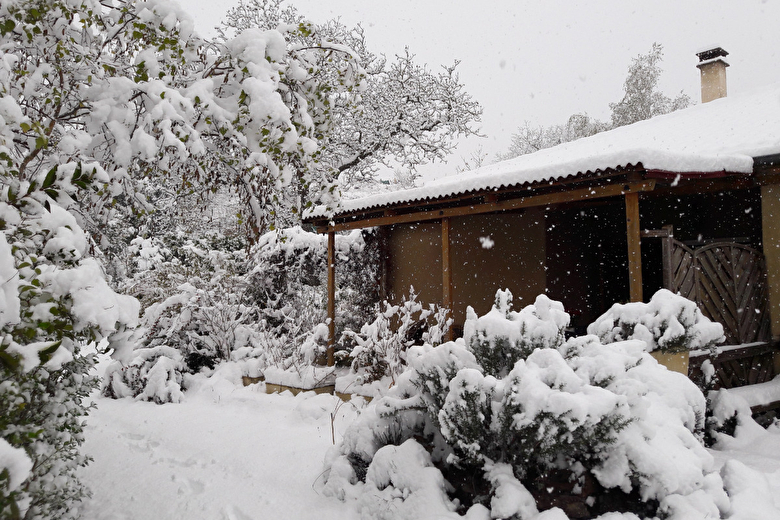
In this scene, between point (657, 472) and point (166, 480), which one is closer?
point (657, 472)

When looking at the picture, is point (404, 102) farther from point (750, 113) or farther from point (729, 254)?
point (729, 254)

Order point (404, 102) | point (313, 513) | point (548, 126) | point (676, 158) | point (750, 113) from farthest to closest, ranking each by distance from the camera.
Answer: point (548, 126) → point (404, 102) → point (750, 113) → point (676, 158) → point (313, 513)

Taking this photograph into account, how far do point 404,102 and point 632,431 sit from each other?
51.4 feet

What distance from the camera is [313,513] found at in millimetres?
3365

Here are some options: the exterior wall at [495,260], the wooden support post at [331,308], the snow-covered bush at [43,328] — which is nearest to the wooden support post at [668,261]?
the exterior wall at [495,260]

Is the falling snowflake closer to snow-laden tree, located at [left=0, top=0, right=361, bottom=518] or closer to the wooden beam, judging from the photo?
the wooden beam

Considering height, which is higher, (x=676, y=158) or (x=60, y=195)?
(x=676, y=158)

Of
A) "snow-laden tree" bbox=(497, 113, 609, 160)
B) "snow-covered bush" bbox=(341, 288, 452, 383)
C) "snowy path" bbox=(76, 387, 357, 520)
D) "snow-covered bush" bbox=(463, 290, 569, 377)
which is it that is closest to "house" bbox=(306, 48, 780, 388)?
"snow-covered bush" bbox=(341, 288, 452, 383)

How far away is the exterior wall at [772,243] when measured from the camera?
6.28 metres

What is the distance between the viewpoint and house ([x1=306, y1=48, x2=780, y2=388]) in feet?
17.6

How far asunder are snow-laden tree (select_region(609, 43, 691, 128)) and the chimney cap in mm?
12961

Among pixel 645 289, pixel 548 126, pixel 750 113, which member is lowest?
pixel 645 289

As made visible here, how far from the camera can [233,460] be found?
14.7 feet

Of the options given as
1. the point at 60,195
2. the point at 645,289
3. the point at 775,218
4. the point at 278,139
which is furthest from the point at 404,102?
the point at 60,195
